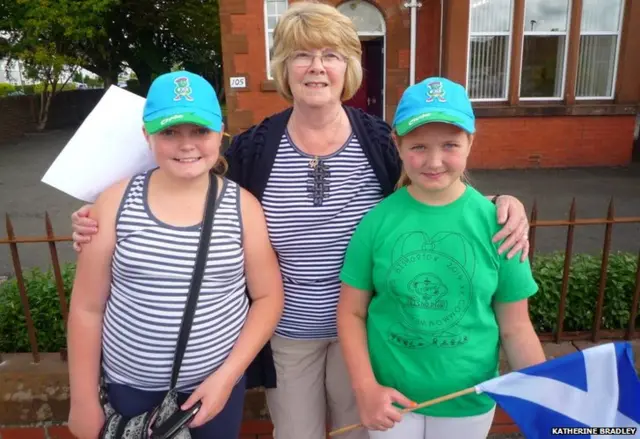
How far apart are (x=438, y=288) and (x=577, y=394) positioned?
1.71 ft

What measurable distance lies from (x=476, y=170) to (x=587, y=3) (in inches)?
138

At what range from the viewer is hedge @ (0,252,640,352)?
9.64 ft

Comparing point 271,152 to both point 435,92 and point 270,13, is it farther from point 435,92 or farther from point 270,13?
point 270,13

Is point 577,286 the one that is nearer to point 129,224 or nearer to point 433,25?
point 129,224

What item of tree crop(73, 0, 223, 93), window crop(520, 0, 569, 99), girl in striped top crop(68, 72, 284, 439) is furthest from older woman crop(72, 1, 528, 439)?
tree crop(73, 0, 223, 93)

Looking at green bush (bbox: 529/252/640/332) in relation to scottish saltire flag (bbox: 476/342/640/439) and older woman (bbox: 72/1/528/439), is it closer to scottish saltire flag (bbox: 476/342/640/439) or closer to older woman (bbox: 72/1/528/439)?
scottish saltire flag (bbox: 476/342/640/439)

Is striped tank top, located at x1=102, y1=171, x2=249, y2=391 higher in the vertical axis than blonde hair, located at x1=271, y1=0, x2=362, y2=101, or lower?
lower

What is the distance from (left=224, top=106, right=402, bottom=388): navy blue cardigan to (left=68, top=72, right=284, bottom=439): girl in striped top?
0.56ft

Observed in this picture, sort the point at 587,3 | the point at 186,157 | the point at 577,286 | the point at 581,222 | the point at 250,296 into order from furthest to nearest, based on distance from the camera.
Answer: the point at 587,3
the point at 577,286
the point at 581,222
the point at 250,296
the point at 186,157

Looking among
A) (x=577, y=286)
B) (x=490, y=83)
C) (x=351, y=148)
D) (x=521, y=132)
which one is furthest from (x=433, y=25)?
(x=351, y=148)

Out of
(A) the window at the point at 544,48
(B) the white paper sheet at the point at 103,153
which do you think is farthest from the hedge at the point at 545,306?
(A) the window at the point at 544,48

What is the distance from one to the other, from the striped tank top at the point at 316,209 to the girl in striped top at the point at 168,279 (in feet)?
0.46

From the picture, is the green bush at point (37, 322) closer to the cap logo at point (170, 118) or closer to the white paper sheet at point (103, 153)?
the white paper sheet at point (103, 153)

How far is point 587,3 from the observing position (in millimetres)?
9523
